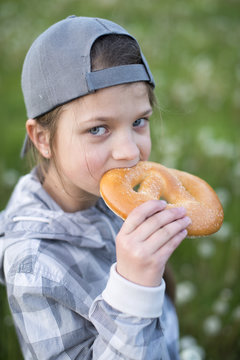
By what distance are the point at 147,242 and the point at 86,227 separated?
518 mm

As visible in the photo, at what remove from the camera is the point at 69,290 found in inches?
58.9

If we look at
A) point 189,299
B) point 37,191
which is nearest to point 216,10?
point 189,299

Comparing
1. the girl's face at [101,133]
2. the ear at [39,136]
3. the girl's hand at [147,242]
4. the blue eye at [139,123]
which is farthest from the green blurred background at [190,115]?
the girl's hand at [147,242]

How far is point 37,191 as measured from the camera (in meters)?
1.83

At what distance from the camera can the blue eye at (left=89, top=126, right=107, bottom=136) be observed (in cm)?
154

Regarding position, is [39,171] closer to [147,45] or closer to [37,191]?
[37,191]

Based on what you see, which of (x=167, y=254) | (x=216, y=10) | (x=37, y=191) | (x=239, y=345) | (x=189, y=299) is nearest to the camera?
(x=167, y=254)

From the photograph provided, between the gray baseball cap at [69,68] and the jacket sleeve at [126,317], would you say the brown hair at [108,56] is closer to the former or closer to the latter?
the gray baseball cap at [69,68]

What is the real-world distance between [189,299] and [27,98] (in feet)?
6.29

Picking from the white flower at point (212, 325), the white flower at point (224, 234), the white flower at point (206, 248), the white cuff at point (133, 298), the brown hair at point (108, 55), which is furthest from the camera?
the white flower at point (224, 234)

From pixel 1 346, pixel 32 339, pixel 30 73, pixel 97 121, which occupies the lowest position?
→ pixel 1 346

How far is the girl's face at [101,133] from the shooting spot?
150cm

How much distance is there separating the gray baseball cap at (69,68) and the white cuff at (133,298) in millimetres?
756

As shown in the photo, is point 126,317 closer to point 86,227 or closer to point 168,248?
point 168,248
